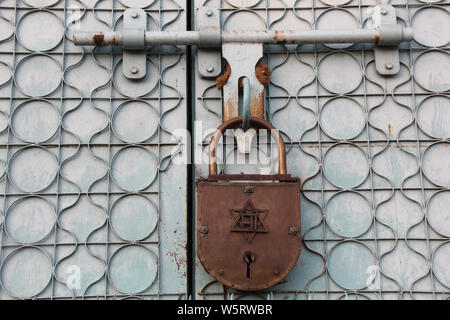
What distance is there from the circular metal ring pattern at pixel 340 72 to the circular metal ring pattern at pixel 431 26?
38cm

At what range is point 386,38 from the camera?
2949 millimetres

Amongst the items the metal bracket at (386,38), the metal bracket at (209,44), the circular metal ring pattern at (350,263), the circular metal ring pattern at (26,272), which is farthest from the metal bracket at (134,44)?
the circular metal ring pattern at (350,263)

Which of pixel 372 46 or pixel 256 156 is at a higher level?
pixel 372 46

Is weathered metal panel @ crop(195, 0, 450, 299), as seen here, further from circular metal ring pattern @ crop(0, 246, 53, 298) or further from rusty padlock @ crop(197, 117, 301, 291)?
circular metal ring pattern @ crop(0, 246, 53, 298)

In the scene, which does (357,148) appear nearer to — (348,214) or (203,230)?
(348,214)

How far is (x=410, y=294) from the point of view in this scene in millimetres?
2719

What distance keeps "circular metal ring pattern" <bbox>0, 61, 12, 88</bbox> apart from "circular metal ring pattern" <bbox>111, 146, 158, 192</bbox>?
28.4 inches

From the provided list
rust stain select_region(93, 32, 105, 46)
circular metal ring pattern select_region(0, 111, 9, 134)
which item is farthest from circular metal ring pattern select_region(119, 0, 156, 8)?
circular metal ring pattern select_region(0, 111, 9, 134)

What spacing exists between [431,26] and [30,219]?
2.35 metres

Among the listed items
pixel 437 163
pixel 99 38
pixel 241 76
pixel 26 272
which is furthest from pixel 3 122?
pixel 437 163

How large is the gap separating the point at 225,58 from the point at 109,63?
0.62 meters

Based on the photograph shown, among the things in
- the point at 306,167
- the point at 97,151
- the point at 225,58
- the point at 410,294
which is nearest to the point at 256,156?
the point at 306,167

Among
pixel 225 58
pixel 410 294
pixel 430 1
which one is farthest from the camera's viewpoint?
pixel 430 1

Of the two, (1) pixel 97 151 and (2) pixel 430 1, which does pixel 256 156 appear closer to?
(1) pixel 97 151
